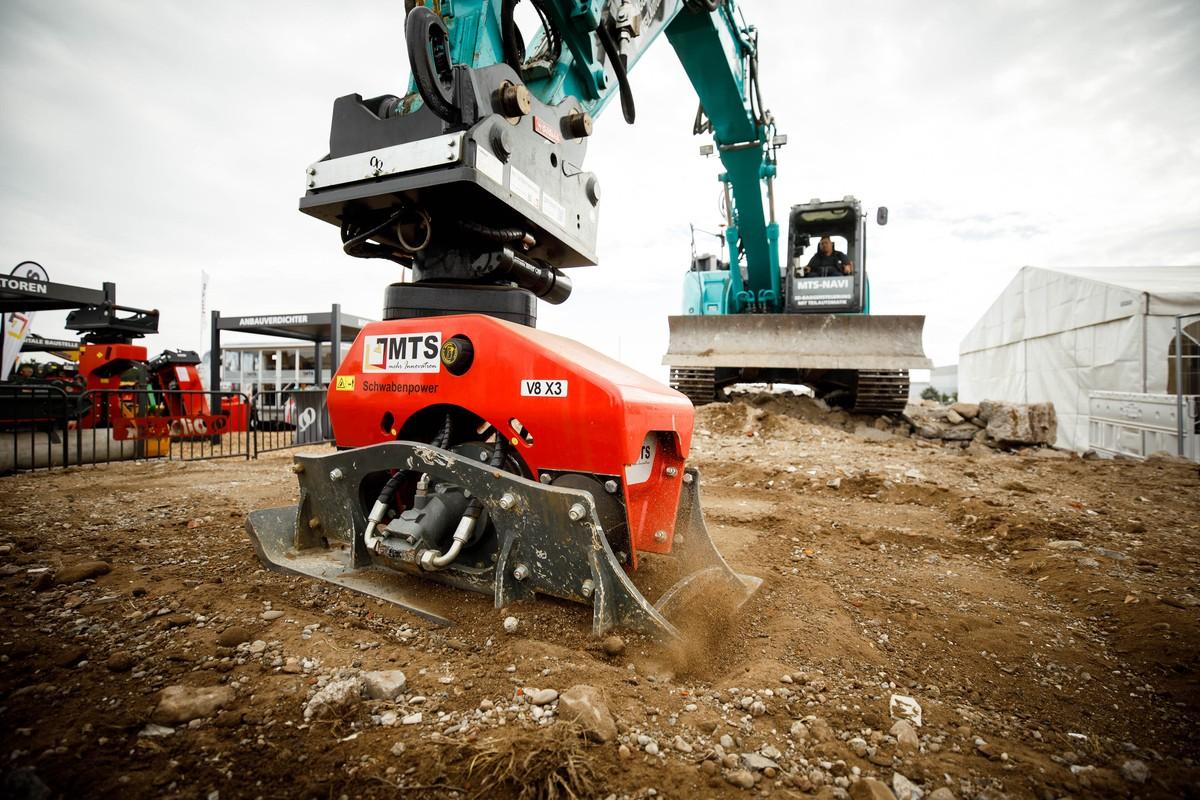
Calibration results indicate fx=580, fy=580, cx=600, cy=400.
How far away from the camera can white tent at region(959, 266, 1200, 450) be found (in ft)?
36.9

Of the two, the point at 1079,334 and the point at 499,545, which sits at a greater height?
the point at 1079,334

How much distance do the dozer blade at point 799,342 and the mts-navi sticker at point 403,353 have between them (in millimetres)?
7298

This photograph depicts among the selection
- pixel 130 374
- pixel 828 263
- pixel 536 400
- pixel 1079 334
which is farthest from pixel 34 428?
pixel 1079 334

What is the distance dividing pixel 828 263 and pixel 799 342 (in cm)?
201

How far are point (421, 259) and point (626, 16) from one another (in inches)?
70.1

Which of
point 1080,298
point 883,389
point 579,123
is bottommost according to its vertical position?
point 883,389

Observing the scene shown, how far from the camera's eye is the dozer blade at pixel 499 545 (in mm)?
1838

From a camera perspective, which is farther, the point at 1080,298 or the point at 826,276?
the point at 1080,298

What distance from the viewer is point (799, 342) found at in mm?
9148

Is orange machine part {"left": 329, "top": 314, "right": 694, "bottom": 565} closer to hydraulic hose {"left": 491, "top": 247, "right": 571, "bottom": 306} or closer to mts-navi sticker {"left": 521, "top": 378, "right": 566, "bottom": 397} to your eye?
mts-navi sticker {"left": 521, "top": 378, "right": 566, "bottom": 397}

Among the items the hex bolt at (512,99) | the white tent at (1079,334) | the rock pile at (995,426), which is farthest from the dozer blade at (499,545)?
the white tent at (1079,334)

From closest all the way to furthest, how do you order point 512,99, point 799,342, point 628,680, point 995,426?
point 628,680 → point 512,99 → point 995,426 → point 799,342

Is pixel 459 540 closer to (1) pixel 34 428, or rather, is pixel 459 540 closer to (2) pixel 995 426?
(1) pixel 34 428

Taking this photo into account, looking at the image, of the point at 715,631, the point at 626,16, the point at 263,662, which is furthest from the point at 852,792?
the point at 626,16
